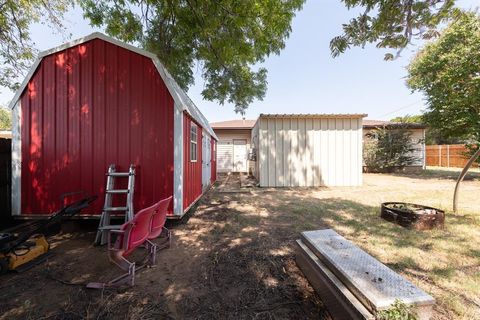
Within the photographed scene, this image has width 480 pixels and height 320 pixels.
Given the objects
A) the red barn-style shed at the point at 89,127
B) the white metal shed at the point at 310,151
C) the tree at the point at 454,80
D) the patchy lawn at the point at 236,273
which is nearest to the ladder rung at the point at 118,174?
the red barn-style shed at the point at 89,127

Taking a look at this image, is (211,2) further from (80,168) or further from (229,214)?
(229,214)

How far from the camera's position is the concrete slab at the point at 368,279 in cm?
146

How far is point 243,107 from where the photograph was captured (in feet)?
34.6

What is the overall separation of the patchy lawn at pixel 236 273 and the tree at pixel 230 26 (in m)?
3.20

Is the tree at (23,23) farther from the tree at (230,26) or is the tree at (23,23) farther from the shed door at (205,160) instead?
the shed door at (205,160)

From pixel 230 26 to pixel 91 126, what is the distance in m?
3.58

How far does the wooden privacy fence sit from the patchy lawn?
19075 millimetres

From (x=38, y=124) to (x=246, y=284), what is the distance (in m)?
4.96

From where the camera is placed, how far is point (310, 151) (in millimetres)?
9617

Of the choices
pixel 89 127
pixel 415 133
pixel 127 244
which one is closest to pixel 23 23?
pixel 89 127

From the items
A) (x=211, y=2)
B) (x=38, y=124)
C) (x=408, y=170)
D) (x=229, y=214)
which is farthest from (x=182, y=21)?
(x=408, y=170)

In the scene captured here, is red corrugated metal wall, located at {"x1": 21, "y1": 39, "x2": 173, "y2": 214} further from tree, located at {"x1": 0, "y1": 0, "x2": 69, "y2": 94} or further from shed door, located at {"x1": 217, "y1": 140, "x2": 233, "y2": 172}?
shed door, located at {"x1": 217, "y1": 140, "x2": 233, "y2": 172}

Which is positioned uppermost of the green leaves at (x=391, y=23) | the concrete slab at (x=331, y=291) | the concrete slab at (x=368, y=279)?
the green leaves at (x=391, y=23)

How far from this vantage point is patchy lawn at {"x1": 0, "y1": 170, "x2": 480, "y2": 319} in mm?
2104
